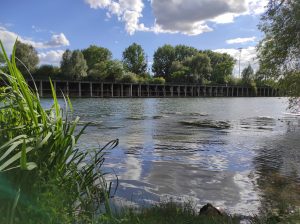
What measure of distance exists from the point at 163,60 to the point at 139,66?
761 inches

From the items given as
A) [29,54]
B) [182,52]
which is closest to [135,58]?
[182,52]

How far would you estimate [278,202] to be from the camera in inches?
304

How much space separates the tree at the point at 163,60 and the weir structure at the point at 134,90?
25229 mm

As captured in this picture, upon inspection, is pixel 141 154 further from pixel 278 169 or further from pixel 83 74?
pixel 83 74

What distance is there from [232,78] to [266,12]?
132560 millimetres

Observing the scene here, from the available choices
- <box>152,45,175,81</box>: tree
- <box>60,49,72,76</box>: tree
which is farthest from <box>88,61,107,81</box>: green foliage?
<box>152,45,175,81</box>: tree

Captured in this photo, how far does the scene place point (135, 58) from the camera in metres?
140

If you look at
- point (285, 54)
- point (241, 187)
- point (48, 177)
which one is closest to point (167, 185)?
point (241, 187)

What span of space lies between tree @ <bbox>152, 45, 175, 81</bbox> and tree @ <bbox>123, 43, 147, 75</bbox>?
1244 centimetres

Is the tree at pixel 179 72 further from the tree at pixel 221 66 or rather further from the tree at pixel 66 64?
the tree at pixel 66 64

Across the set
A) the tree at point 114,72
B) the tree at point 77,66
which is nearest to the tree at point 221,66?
the tree at point 114,72

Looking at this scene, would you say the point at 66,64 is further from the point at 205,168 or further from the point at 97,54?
the point at 205,168

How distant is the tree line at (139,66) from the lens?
9662 centimetres

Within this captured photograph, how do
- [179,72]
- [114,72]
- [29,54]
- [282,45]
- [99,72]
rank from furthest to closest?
[179,72] → [114,72] → [99,72] → [29,54] → [282,45]
